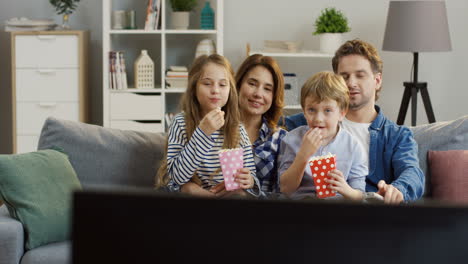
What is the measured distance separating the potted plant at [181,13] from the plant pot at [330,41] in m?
1.02

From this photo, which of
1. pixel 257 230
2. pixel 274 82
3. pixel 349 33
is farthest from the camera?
pixel 349 33

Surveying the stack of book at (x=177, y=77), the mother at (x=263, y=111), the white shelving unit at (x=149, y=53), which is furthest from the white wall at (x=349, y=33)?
the mother at (x=263, y=111)

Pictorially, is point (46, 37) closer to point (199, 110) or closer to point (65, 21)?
point (65, 21)

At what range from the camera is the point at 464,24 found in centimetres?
523

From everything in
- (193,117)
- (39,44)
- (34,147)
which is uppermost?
(39,44)

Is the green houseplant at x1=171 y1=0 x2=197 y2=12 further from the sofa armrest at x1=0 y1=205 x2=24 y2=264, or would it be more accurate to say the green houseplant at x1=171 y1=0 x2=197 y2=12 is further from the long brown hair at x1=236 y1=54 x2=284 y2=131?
the sofa armrest at x1=0 y1=205 x2=24 y2=264

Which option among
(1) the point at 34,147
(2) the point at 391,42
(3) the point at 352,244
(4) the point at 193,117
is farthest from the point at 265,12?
(3) the point at 352,244

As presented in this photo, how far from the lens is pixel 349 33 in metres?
5.22

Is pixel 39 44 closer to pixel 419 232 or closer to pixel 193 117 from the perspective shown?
pixel 193 117

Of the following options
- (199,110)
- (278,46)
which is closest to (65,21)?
(278,46)

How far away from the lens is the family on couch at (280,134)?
7.19 feet

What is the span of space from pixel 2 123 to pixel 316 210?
16.6 feet

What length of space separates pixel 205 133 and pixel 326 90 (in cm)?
43

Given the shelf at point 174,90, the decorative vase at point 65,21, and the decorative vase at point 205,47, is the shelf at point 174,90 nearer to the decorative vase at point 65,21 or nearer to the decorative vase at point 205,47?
the decorative vase at point 205,47
